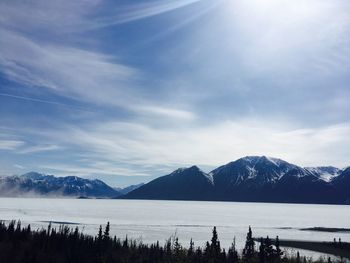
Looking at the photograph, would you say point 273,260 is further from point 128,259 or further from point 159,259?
point 128,259

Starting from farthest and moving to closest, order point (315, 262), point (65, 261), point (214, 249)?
point (65, 261)
point (315, 262)
point (214, 249)

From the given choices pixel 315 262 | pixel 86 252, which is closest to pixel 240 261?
pixel 315 262

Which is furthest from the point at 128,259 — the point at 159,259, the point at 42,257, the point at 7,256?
the point at 7,256

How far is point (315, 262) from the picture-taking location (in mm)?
176250

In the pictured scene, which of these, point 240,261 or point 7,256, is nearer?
point 240,261

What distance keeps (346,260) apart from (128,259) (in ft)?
359

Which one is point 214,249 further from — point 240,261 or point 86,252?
point 86,252

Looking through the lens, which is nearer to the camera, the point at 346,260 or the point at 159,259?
the point at 159,259

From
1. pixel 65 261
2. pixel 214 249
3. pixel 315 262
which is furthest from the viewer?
pixel 65 261

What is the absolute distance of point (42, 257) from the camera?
186 m

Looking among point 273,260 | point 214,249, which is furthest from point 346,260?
point 214,249

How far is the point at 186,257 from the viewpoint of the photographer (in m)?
179

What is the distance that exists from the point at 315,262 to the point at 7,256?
145 m

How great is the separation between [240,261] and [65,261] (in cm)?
8507
